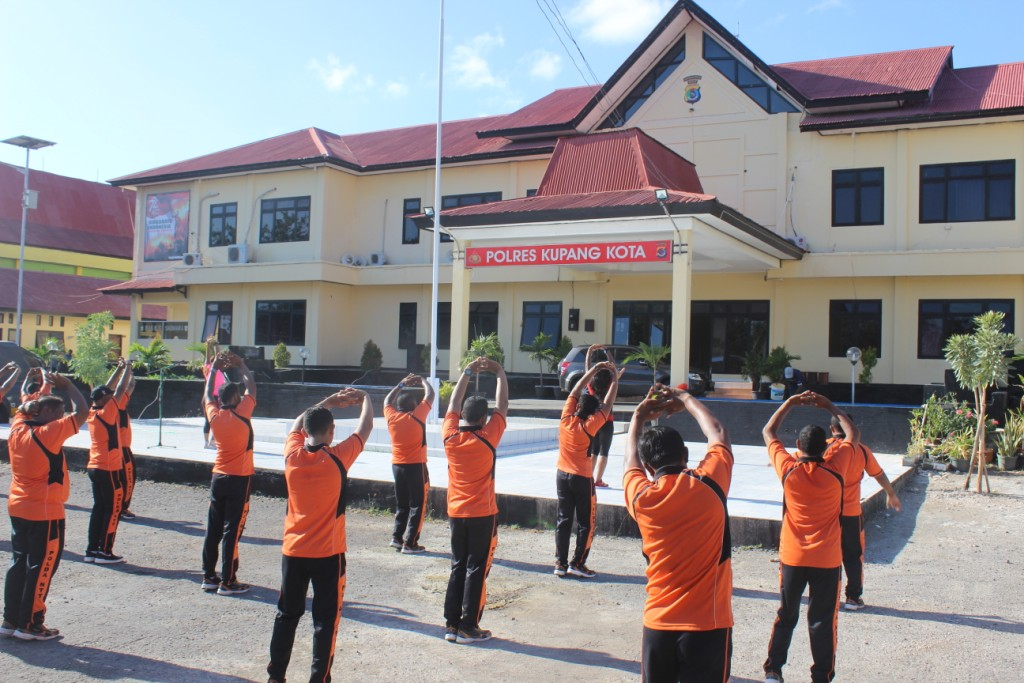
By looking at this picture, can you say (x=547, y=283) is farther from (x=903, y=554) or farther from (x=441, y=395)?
(x=903, y=554)

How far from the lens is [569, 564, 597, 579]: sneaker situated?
301 inches

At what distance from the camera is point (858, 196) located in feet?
70.9

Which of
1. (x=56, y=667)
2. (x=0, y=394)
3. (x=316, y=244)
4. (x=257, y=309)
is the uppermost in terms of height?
(x=316, y=244)

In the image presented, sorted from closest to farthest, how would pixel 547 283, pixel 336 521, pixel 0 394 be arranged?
pixel 336 521 → pixel 0 394 → pixel 547 283

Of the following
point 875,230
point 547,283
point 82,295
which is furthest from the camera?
point 82,295

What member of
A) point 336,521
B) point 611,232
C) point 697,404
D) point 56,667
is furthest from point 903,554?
point 611,232

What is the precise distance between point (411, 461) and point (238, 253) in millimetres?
21951

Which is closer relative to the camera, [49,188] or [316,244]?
[316,244]

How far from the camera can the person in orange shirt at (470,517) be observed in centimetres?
592

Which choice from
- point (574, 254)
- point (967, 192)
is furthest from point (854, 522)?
point (967, 192)

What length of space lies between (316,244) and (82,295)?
17421mm

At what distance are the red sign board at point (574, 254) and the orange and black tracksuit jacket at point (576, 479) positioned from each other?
32.5 ft

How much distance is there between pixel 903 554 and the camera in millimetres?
8625

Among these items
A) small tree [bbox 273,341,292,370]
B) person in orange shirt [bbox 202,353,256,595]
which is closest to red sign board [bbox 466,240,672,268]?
small tree [bbox 273,341,292,370]
